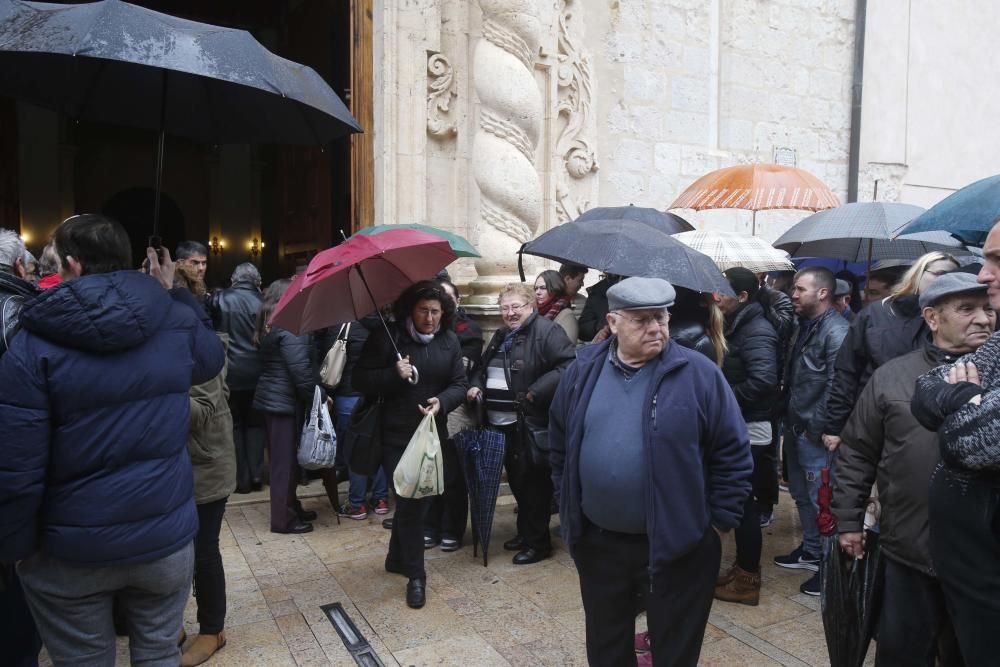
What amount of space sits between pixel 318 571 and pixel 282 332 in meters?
1.59

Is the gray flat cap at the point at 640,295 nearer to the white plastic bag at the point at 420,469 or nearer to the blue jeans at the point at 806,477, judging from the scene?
the white plastic bag at the point at 420,469

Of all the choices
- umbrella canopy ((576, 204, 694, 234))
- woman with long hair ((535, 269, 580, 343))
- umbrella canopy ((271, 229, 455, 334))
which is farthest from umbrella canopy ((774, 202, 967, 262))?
umbrella canopy ((271, 229, 455, 334))

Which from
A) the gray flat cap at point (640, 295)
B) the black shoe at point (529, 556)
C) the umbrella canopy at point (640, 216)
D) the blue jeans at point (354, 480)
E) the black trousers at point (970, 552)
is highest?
the umbrella canopy at point (640, 216)

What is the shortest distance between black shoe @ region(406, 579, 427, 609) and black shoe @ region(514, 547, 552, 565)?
76 centimetres

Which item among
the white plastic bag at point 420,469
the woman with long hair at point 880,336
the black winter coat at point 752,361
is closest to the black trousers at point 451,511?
the white plastic bag at point 420,469

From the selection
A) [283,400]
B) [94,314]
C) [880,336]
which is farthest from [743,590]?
[94,314]

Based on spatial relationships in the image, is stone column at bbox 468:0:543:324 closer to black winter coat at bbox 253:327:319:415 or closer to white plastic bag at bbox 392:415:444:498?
black winter coat at bbox 253:327:319:415

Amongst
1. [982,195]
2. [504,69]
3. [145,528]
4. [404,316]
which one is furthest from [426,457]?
[504,69]

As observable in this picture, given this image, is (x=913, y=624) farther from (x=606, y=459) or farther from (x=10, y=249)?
(x=10, y=249)

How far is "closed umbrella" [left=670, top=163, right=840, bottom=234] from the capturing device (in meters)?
5.31

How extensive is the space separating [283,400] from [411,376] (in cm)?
144

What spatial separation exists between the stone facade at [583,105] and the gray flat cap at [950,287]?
3.81 meters

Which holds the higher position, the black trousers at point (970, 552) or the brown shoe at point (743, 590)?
the black trousers at point (970, 552)

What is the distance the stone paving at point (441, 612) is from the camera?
3359 mm
